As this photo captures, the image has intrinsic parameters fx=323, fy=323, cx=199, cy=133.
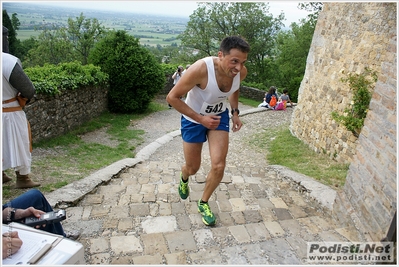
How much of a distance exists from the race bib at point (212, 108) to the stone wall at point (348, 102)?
1331mm

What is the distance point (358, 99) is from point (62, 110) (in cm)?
635

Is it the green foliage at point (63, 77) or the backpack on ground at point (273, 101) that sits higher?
the green foliage at point (63, 77)

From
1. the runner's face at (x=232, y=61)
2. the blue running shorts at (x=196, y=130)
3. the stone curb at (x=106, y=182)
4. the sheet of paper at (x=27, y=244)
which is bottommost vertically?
the stone curb at (x=106, y=182)

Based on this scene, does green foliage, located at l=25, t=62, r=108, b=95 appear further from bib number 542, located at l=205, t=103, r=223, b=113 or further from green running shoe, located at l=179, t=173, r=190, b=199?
bib number 542, located at l=205, t=103, r=223, b=113

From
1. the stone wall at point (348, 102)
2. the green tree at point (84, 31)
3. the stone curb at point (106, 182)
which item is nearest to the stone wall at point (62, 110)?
the stone curb at point (106, 182)

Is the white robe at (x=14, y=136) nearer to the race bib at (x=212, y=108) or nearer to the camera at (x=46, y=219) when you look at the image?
the camera at (x=46, y=219)

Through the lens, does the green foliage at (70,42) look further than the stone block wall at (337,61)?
Yes

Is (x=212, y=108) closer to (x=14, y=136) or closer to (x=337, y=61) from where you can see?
(x=14, y=136)

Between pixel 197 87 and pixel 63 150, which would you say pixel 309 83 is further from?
pixel 63 150

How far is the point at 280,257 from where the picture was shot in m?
2.49

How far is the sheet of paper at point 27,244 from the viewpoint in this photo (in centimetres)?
188

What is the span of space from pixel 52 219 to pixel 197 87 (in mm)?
1718

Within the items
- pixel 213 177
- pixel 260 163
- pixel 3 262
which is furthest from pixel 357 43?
pixel 3 262

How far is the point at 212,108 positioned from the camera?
3275 mm
